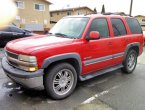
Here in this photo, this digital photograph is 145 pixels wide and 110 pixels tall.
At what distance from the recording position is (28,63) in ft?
12.4

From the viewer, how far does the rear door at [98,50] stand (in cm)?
479

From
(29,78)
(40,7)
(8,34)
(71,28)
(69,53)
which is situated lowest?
(29,78)

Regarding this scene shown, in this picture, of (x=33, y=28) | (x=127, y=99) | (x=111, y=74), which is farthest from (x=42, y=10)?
(x=127, y=99)

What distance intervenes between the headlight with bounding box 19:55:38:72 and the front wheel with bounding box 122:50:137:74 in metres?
3.58

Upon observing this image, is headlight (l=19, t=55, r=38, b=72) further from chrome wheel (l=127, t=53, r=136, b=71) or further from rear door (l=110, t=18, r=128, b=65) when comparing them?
chrome wheel (l=127, t=53, r=136, b=71)

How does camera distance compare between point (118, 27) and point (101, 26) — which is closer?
point (101, 26)

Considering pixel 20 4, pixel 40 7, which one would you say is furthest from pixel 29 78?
pixel 40 7

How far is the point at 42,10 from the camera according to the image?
32.7m

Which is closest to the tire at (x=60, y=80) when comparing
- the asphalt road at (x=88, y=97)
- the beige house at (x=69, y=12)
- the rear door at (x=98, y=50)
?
the asphalt road at (x=88, y=97)

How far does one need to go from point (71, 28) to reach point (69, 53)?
3.47 ft

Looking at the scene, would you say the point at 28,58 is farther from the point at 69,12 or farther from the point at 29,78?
the point at 69,12

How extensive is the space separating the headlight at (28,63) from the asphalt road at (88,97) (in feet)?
2.66

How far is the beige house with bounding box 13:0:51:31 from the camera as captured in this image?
96.8 ft

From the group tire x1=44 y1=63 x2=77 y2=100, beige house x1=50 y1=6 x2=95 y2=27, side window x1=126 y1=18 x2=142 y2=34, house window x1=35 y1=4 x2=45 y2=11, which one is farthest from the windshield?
beige house x1=50 y1=6 x2=95 y2=27
